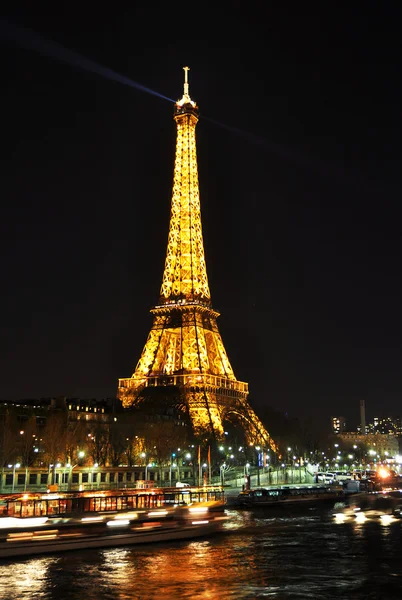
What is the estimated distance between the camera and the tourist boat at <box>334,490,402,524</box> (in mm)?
55928

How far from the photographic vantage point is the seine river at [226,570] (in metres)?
24.2

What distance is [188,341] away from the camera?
4313 inches

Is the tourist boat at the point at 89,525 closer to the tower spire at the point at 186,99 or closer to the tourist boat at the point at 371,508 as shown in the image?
the tourist boat at the point at 371,508

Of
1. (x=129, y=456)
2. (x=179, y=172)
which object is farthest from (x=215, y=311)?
(x=129, y=456)

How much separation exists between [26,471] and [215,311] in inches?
1936

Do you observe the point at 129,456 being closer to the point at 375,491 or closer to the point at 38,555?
the point at 375,491

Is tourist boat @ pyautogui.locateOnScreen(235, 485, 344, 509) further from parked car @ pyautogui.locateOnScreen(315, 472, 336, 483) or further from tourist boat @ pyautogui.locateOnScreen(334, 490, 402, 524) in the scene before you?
parked car @ pyautogui.locateOnScreen(315, 472, 336, 483)

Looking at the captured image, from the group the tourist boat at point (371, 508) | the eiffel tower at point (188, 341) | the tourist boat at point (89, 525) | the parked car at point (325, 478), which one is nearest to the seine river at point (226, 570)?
the tourist boat at point (89, 525)

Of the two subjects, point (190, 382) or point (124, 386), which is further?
point (124, 386)

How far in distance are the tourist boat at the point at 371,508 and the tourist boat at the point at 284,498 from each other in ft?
9.07

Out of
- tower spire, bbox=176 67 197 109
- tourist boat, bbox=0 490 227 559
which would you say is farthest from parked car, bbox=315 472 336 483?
tourist boat, bbox=0 490 227 559

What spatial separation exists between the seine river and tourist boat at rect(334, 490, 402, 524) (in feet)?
46.7

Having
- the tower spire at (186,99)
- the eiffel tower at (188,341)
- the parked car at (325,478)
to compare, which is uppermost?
the tower spire at (186,99)

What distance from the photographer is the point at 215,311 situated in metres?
116
